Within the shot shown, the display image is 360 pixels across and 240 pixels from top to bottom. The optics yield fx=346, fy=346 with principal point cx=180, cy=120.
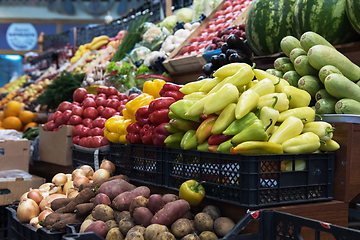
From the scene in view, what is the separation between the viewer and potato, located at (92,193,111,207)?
5.50 ft

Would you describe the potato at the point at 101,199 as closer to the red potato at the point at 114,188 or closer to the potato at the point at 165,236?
the red potato at the point at 114,188

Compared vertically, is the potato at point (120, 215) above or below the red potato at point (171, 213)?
below

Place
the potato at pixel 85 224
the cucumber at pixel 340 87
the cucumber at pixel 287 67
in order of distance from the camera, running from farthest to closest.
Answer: the cucumber at pixel 287 67
the cucumber at pixel 340 87
the potato at pixel 85 224

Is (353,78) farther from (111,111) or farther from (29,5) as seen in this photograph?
(29,5)

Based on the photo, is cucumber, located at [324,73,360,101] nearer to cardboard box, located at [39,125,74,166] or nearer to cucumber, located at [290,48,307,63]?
cucumber, located at [290,48,307,63]

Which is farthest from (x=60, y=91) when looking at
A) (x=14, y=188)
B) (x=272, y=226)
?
(x=272, y=226)

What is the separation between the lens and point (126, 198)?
165cm

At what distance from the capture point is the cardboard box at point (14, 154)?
3.21m

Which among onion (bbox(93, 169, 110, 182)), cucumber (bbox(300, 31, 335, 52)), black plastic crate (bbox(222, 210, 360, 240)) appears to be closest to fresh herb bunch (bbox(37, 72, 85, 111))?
onion (bbox(93, 169, 110, 182))

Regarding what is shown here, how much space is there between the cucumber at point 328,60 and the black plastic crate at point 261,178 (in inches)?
20.3

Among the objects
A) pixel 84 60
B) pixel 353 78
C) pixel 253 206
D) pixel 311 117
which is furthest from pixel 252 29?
pixel 84 60

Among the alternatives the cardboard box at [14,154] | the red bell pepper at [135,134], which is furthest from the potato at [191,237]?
the cardboard box at [14,154]

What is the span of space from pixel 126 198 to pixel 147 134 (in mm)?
403

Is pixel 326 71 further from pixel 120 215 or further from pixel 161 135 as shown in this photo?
pixel 120 215
